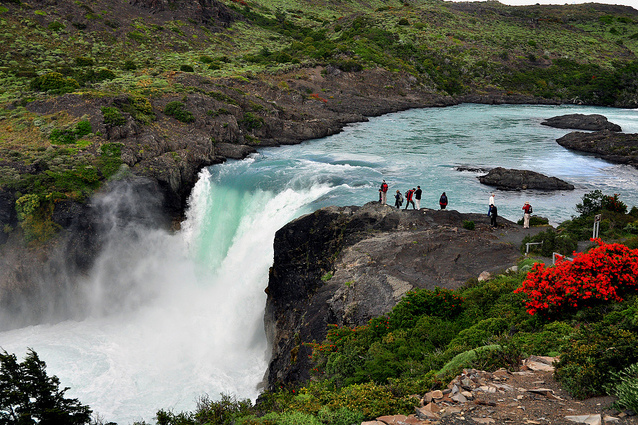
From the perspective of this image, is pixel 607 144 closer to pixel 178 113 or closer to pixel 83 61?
pixel 178 113

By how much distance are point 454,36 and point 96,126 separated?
8577 centimetres

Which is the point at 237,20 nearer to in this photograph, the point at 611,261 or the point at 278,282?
the point at 278,282

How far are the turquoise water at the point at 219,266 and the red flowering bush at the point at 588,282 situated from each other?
16080 mm

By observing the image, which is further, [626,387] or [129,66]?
[129,66]

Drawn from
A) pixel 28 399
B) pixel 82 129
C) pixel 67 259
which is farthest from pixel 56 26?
pixel 28 399

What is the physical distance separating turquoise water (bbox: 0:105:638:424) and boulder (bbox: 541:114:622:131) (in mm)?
12259

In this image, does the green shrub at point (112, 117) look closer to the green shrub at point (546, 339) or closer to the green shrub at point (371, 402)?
the green shrub at point (371, 402)

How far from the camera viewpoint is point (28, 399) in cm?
1422

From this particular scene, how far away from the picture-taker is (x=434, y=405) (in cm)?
985

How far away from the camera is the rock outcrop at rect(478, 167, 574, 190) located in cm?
4009

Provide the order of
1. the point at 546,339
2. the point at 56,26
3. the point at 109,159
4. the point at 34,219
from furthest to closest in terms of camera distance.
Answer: the point at 56,26, the point at 109,159, the point at 34,219, the point at 546,339

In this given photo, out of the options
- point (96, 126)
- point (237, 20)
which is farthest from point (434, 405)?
point (237, 20)

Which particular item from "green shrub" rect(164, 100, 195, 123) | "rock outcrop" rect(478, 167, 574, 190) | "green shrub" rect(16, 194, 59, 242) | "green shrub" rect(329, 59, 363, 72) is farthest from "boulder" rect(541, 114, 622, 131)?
"green shrub" rect(16, 194, 59, 242)

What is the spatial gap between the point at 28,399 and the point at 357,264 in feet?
48.4
